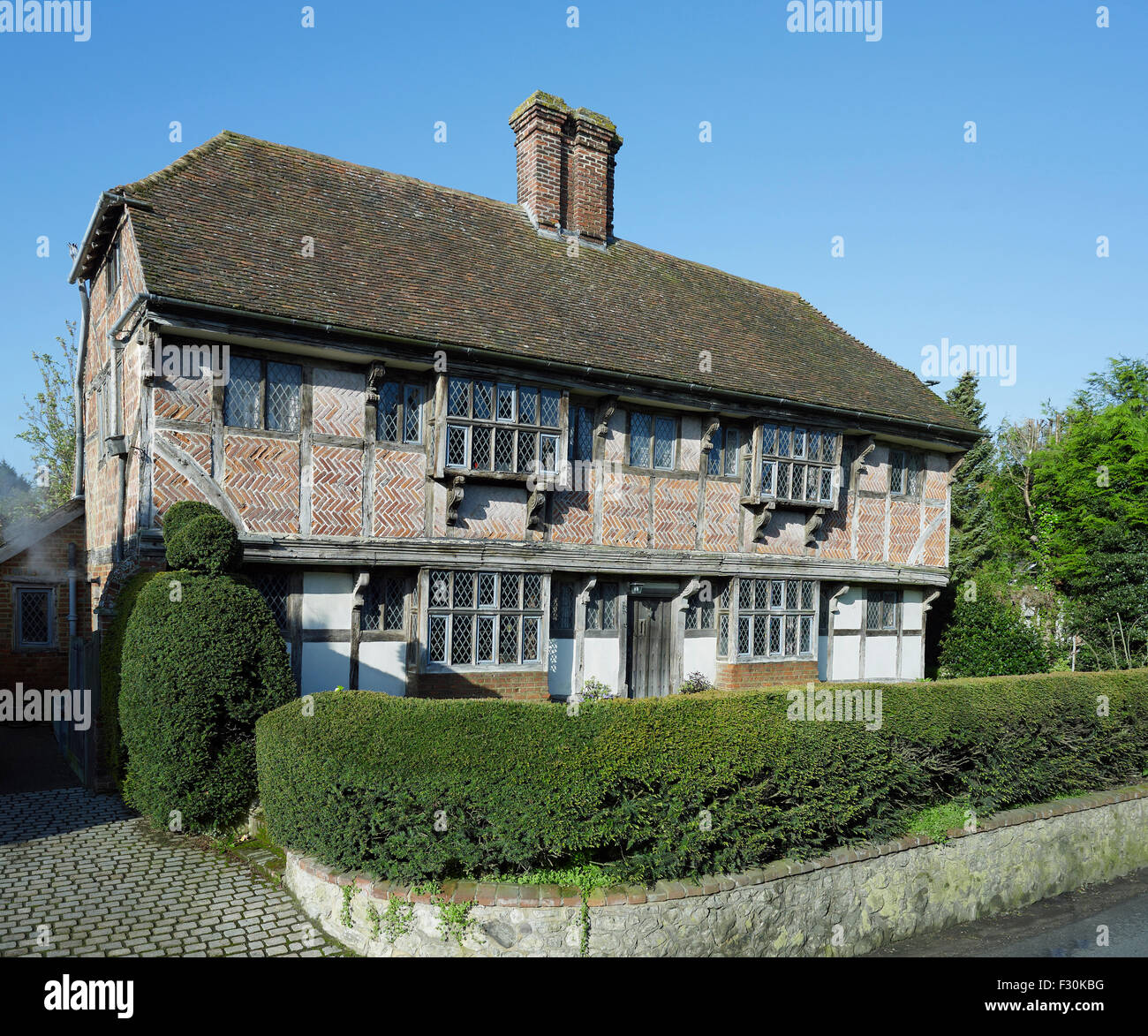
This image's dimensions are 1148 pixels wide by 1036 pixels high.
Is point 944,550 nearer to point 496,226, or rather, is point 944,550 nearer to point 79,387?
point 496,226

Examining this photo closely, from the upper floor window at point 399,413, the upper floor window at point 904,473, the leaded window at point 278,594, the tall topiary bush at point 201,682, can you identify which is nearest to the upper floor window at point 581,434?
the upper floor window at point 399,413

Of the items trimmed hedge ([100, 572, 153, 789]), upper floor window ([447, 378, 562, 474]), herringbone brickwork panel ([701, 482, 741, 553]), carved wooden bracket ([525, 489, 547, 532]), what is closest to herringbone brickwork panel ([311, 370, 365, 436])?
upper floor window ([447, 378, 562, 474])

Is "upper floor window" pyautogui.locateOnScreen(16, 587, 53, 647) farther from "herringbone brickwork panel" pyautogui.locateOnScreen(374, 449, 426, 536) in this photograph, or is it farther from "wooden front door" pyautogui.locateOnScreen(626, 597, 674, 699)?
"wooden front door" pyautogui.locateOnScreen(626, 597, 674, 699)

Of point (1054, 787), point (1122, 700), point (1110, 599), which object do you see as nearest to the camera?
point (1054, 787)

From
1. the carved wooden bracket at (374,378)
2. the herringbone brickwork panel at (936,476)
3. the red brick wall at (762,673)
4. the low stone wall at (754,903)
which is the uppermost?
the carved wooden bracket at (374,378)

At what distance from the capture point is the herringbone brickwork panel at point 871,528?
1617 cm

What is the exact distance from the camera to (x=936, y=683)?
9297mm

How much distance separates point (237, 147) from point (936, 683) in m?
12.3

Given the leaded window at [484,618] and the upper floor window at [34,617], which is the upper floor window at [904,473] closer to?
the leaded window at [484,618]

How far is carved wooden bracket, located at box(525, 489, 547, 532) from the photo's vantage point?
39.8 ft

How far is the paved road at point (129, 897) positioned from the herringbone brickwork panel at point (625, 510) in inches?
282

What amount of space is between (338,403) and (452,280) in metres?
3.13
